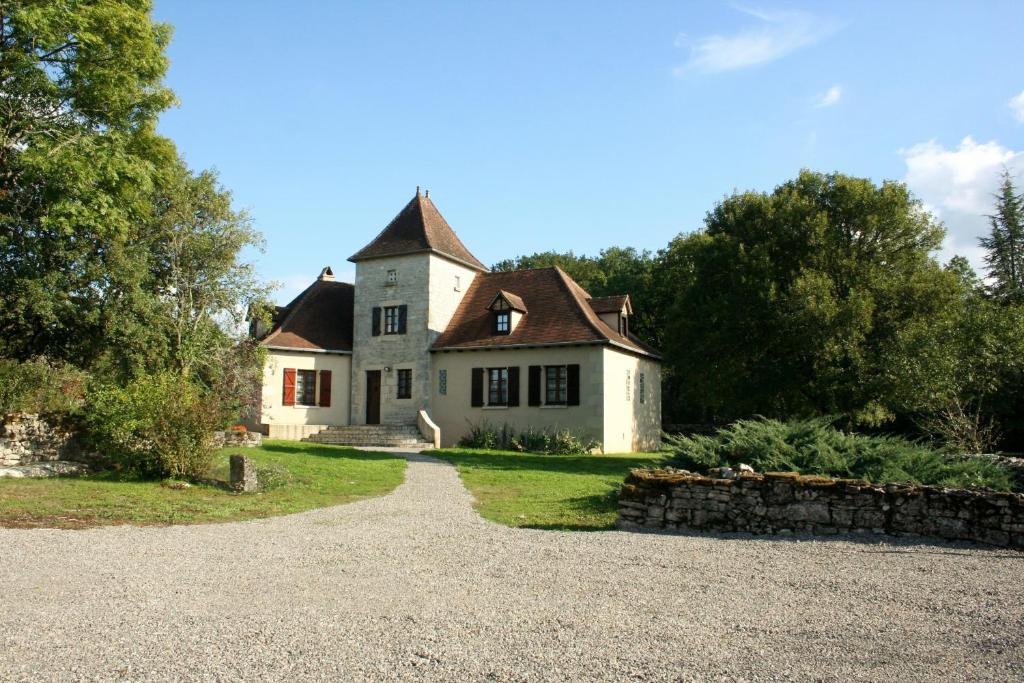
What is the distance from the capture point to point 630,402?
30.8 m

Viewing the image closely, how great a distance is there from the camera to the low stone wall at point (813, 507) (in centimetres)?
977

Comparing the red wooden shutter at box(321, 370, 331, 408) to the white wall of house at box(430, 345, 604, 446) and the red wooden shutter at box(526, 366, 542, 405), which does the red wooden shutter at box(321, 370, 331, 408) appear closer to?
the white wall of house at box(430, 345, 604, 446)

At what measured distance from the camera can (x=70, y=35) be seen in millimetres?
20453

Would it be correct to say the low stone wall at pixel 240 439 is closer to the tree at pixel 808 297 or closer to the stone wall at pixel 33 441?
the stone wall at pixel 33 441

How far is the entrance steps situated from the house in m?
0.08

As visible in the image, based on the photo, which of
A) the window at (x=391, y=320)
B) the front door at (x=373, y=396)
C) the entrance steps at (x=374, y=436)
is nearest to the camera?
the entrance steps at (x=374, y=436)

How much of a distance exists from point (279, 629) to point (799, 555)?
19.9 feet

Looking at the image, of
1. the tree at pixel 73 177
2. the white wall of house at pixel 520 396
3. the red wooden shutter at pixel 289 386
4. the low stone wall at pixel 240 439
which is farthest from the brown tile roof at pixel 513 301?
the tree at pixel 73 177

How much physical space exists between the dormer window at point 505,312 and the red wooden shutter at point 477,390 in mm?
1704

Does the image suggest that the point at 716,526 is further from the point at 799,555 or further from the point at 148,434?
the point at 148,434

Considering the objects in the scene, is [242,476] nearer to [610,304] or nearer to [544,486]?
[544,486]

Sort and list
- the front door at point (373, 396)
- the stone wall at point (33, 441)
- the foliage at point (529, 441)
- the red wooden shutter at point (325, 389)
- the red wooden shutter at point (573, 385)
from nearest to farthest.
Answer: the stone wall at point (33, 441) → the foliage at point (529, 441) → the red wooden shutter at point (573, 385) → the red wooden shutter at point (325, 389) → the front door at point (373, 396)

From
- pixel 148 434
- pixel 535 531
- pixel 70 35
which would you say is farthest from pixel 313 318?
pixel 535 531

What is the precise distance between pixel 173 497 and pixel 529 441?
1582 cm
